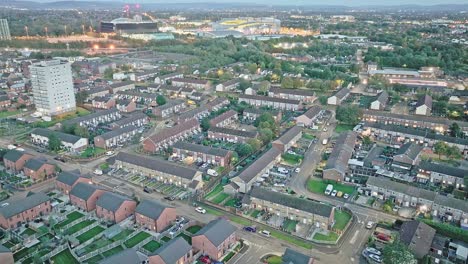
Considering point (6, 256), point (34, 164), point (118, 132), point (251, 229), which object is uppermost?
point (118, 132)

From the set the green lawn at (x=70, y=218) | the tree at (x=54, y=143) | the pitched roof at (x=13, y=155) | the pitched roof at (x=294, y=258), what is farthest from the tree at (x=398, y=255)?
the tree at (x=54, y=143)

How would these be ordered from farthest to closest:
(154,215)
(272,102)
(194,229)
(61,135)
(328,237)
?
1. (272,102)
2. (61,135)
3. (194,229)
4. (154,215)
5. (328,237)

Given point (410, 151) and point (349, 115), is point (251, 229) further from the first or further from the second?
point (349, 115)

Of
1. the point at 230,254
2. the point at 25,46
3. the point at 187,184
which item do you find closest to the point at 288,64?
the point at 187,184

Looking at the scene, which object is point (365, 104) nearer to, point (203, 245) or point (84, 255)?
point (203, 245)

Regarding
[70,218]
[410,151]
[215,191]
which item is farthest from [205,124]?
[410,151]

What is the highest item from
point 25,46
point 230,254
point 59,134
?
point 25,46

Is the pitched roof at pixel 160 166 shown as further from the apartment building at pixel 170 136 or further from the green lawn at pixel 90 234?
the green lawn at pixel 90 234
